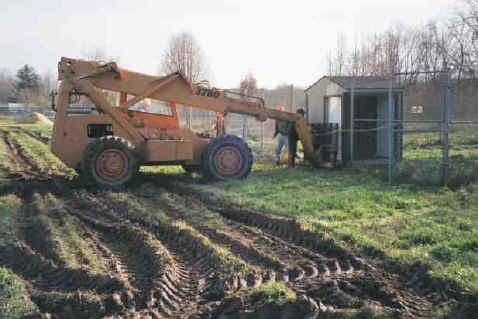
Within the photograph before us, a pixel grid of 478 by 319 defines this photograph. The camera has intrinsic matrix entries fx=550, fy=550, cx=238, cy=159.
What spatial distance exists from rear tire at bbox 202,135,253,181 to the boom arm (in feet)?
3.19

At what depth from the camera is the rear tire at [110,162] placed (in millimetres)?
11797

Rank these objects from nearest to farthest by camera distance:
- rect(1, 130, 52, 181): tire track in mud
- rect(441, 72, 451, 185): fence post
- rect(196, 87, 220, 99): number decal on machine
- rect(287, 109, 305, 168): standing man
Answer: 1. rect(441, 72, 451, 185): fence post
2. rect(196, 87, 220, 99): number decal on machine
3. rect(1, 130, 52, 181): tire track in mud
4. rect(287, 109, 305, 168): standing man

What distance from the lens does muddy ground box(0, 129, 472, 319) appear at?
487 cm

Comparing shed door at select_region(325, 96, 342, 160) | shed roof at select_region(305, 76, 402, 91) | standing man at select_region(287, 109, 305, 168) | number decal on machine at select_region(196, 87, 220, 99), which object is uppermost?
shed roof at select_region(305, 76, 402, 91)

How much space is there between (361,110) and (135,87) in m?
6.71

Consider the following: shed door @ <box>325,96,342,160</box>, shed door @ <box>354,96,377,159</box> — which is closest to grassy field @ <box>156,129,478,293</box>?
shed door @ <box>325,96,342,160</box>

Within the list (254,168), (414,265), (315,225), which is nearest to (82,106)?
(254,168)

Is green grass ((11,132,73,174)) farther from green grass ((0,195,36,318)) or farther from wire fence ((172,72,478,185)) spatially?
green grass ((0,195,36,318))

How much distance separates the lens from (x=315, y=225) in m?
7.83

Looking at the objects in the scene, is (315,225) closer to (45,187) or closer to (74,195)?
(74,195)

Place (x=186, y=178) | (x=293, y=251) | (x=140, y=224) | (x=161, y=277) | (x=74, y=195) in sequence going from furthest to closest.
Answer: (x=186, y=178), (x=74, y=195), (x=140, y=224), (x=293, y=251), (x=161, y=277)

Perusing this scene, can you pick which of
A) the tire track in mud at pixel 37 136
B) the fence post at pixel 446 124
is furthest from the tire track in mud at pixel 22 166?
the fence post at pixel 446 124

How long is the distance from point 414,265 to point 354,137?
9.74m

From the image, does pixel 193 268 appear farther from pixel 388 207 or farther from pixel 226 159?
pixel 226 159
